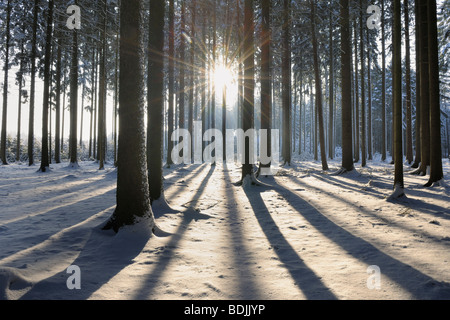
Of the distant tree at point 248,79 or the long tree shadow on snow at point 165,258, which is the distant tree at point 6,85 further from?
the long tree shadow on snow at point 165,258

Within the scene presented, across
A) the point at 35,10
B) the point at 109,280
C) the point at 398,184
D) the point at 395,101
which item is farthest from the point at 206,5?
the point at 109,280

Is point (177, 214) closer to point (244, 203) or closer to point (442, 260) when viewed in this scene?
point (244, 203)

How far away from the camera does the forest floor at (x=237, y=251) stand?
2838 mm

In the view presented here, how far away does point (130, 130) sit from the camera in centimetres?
464

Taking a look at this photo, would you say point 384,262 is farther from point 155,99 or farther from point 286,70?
point 286,70

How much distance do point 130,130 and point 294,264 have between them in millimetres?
3347

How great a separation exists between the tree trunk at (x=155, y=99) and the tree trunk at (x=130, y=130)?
5.80ft

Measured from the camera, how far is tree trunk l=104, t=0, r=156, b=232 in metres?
4.64

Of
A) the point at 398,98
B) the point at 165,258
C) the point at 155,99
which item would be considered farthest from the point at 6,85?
the point at 398,98

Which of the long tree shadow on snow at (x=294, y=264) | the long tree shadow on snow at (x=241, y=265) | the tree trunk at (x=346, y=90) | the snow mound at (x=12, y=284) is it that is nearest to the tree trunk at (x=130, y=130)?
the long tree shadow on snow at (x=241, y=265)

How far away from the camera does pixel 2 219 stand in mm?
5504

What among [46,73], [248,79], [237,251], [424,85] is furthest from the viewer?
[46,73]

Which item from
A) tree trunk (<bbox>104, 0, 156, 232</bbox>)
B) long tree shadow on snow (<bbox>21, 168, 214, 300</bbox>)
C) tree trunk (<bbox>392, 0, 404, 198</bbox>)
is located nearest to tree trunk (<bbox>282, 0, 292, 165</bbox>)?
tree trunk (<bbox>392, 0, 404, 198</bbox>)

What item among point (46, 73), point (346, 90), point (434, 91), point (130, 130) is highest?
point (46, 73)
